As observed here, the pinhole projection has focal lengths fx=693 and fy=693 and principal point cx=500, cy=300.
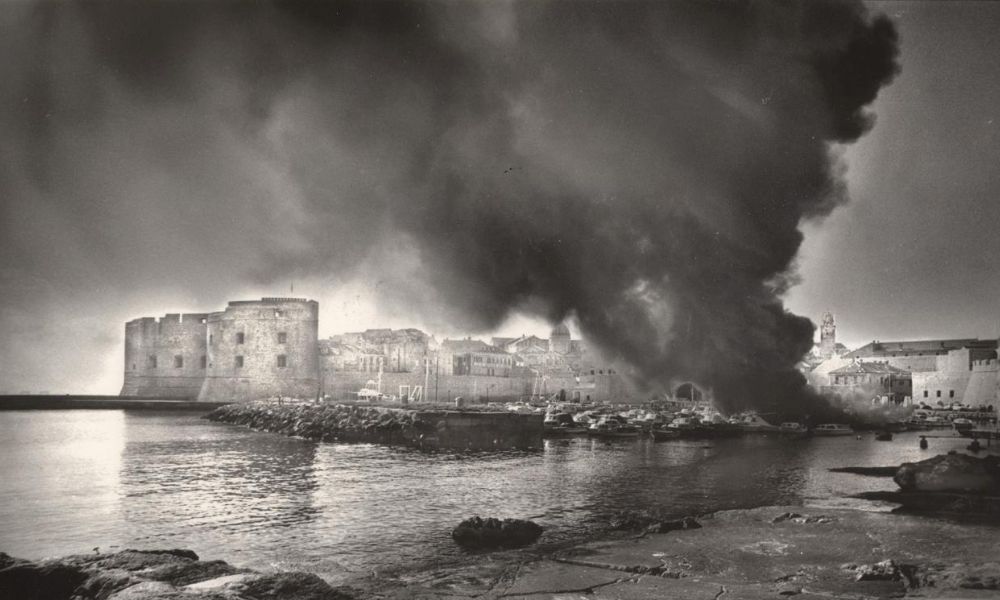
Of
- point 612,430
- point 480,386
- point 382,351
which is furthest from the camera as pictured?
point 480,386

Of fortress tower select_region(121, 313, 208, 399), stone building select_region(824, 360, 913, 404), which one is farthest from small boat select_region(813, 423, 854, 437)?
fortress tower select_region(121, 313, 208, 399)

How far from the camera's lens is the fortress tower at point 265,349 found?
179 ft

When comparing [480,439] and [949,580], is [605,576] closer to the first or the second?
[949,580]

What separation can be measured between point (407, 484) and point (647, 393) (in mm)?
66558

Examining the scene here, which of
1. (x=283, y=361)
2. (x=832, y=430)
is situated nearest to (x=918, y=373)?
(x=832, y=430)

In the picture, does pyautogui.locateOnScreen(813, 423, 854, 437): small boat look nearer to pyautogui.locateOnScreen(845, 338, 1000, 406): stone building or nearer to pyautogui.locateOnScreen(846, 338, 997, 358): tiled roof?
pyautogui.locateOnScreen(845, 338, 1000, 406): stone building

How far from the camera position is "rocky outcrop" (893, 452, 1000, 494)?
15.4 meters

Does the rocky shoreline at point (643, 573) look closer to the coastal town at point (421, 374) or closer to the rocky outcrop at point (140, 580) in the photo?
the rocky outcrop at point (140, 580)

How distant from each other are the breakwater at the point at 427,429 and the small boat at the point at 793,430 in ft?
67.2

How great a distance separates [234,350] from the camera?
55.8m

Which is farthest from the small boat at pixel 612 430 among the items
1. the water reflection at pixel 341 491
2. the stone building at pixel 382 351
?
the stone building at pixel 382 351

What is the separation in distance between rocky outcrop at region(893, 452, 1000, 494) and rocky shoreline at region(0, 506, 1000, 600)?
4.07 metres

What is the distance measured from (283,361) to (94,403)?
1776 centimetres

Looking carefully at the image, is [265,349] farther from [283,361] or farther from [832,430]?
[832,430]
